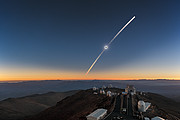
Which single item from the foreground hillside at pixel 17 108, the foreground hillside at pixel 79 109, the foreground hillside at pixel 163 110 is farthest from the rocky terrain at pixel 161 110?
the foreground hillside at pixel 17 108

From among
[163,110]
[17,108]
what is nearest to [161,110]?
[163,110]

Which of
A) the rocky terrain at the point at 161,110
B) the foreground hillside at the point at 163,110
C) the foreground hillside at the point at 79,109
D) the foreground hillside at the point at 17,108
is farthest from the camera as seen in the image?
the foreground hillside at the point at 17,108

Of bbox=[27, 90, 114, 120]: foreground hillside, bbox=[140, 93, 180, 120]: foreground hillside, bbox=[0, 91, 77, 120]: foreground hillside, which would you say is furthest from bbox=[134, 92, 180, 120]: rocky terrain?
bbox=[0, 91, 77, 120]: foreground hillside

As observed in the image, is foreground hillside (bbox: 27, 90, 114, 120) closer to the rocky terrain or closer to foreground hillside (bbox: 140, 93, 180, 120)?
the rocky terrain

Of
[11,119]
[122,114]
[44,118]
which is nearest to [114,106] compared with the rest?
[122,114]

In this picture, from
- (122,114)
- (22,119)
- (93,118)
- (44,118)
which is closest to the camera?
(93,118)

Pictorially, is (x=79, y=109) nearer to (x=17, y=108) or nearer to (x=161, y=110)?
(x=161, y=110)

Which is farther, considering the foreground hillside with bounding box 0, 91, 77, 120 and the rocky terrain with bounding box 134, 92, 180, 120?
the foreground hillside with bounding box 0, 91, 77, 120

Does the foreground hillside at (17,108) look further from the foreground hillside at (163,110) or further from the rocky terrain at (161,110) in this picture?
the foreground hillside at (163,110)

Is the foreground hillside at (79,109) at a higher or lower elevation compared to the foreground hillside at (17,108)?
higher

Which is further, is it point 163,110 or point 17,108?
point 17,108

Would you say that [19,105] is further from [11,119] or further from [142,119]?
[142,119]
